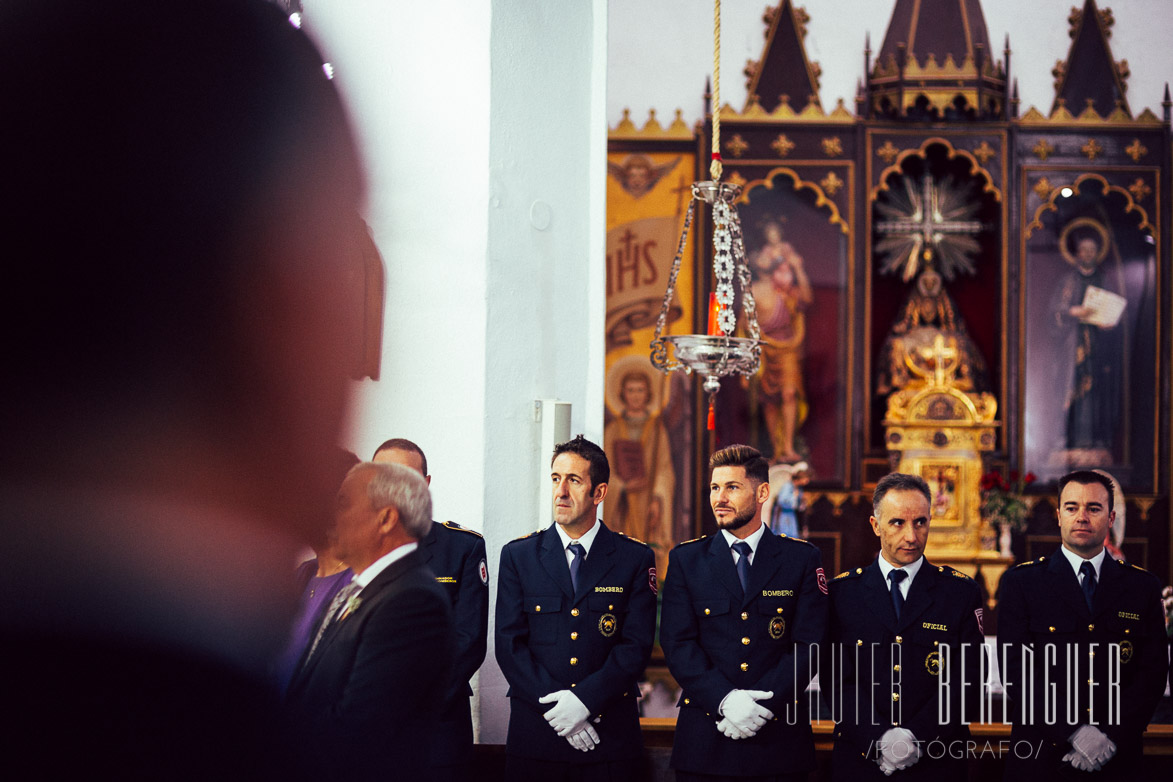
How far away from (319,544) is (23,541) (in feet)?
0.61

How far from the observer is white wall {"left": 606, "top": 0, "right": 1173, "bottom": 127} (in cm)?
887

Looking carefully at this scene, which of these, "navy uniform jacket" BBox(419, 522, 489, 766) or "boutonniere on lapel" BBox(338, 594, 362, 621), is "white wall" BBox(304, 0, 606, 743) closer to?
"navy uniform jacket" BBox(419, 522, 489, 766)

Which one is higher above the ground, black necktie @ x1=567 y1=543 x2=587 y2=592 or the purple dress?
the purple dress

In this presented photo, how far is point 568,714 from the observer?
305cm

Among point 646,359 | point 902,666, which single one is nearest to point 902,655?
point 902,666

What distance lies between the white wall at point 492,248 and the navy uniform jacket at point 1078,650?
1.87 meters

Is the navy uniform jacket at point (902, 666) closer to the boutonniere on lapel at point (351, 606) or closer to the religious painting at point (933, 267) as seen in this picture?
the boutonniere on lapel at point (351, 606)

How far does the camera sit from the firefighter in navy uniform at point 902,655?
305 centimetres

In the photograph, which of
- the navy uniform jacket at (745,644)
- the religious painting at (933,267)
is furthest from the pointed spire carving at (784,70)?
the navy uniform jacket at (745,644)

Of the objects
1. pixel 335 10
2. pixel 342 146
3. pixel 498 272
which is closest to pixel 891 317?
pixel 498 272

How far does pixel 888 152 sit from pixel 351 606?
25.7 ft

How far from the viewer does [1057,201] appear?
340 inches

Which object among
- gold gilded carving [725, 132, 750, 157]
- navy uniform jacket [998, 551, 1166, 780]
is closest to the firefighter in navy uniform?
navy uniform jacket [998, 551, 1166, 780]

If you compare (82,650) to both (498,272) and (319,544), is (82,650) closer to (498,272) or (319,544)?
(319,544)
